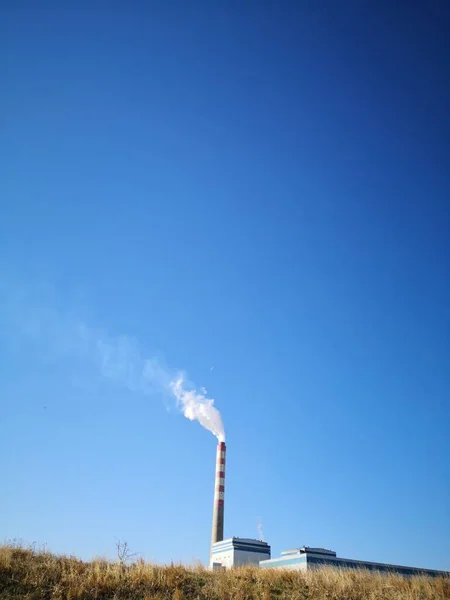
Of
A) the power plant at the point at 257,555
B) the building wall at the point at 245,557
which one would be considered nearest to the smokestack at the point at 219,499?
the power plant at the point at 257,555

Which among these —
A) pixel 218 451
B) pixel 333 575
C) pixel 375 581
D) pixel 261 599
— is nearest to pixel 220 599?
pixel 261 599

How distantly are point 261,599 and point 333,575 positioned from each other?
338cm

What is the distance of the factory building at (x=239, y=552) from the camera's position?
40466mm

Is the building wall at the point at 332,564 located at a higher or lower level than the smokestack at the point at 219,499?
lower

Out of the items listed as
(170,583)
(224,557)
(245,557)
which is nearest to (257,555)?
(245,557)

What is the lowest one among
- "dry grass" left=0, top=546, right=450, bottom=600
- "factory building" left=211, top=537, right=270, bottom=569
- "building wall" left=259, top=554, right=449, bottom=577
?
"dry grass" left=0, top=546, right=450, bottom=600

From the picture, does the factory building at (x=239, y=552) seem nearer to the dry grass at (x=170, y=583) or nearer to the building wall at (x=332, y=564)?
the building wall at (x=332, y=564)

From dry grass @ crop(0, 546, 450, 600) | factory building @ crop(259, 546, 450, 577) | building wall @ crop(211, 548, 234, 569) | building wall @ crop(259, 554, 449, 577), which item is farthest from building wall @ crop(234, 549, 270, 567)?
dry grass @ crop(0, 546, 450, 600)

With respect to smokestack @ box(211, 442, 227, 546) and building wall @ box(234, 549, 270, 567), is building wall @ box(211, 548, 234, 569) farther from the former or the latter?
smokestack @ box(211, 442, 227, 546)

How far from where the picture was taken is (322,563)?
106 feet

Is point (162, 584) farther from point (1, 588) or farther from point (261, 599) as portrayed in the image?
point (1, 588)

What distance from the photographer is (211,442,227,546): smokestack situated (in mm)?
45094

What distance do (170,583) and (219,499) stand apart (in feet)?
112

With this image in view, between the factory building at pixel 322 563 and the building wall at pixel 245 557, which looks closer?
the factory building at pixel 322 563
